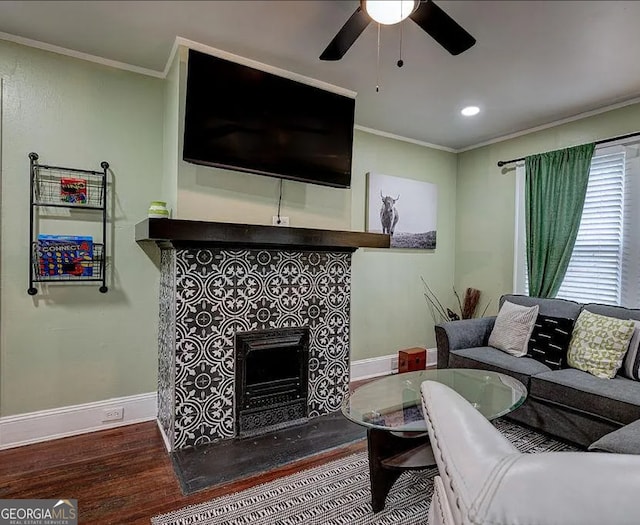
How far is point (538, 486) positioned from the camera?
0.65 meters

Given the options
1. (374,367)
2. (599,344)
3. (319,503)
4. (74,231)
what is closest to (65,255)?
(74,231)

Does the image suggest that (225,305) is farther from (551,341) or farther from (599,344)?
(599,344)

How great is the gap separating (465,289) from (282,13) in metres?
3.57

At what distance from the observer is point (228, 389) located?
2.59 meters

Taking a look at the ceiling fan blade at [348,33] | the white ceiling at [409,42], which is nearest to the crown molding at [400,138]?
the white ceiling at [409,42]

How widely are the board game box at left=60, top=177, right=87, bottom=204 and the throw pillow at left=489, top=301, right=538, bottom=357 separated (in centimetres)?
344

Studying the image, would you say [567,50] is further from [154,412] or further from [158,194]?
[154,412]

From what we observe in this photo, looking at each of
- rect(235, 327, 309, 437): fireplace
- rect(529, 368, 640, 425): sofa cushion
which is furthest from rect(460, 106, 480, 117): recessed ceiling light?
rect(235, 327, 309, 437): fireplace

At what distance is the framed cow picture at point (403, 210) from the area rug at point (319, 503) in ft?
7.89

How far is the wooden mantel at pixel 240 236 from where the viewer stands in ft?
7.30

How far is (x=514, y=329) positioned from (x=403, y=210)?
1.67 meters

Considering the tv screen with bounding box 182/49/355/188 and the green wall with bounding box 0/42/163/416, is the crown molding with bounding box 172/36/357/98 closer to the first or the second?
the tv screen with bounding box 182/49/355/188

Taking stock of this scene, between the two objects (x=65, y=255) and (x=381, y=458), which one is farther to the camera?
(x=65, y=255)

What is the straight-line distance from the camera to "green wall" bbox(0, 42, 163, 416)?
2.44 meters
